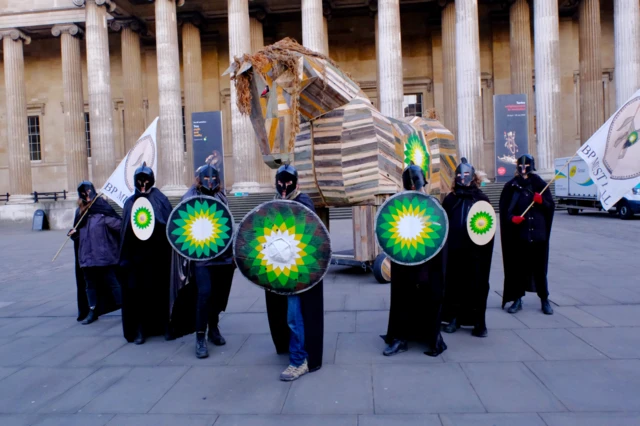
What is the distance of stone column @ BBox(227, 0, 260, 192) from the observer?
69.9ft

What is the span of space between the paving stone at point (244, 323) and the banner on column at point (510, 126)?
52.6 feet

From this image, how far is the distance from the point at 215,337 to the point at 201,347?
387mm

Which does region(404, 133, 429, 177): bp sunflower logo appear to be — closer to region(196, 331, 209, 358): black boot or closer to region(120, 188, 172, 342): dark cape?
region(120, 188, 172, 342): dark cape

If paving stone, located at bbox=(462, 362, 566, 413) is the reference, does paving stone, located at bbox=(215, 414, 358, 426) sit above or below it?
below

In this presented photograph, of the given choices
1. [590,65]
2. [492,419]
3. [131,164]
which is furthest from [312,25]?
[492,419]

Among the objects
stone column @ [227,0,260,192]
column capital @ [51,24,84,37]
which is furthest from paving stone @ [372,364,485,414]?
column capital @ [51,24,84,37]

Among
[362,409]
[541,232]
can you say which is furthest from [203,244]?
[541,232]

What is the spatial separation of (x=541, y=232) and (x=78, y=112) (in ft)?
79.9

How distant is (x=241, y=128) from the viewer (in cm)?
2159

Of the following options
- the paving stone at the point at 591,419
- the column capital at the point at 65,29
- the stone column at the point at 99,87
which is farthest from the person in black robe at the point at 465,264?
the column capital at the point at 65,29

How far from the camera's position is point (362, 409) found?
3520mm

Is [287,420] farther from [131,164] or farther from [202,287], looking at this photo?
[131,164]

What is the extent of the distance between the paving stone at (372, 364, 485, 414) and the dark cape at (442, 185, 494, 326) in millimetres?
1089

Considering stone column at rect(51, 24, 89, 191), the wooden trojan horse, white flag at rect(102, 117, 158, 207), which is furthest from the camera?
stone column at rect(51, 24, 89, 191)
